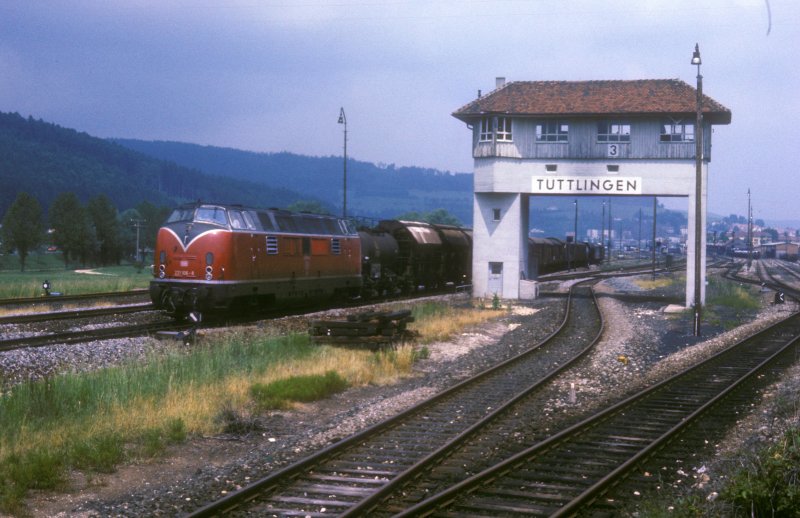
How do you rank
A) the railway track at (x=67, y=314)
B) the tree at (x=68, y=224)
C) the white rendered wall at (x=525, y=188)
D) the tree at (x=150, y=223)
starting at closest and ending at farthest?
the railway track at (x=67, y=314), the white rendered wall at (x=525, y=188), the tree at (x=68, y=224), the tree at (x=150, y=223)

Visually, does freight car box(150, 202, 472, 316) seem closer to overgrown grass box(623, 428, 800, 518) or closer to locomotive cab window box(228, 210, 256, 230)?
locomotive cab window box(228, 210, 256, 230)

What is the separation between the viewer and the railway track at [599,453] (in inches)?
328

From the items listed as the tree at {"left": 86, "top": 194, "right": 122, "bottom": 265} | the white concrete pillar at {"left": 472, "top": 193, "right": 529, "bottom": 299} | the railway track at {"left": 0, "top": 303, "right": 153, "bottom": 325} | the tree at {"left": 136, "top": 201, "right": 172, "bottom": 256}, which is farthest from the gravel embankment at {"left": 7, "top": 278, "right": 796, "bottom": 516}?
the tree at {"left": 136, "top": 201, "right": 172, "bottom": 256}

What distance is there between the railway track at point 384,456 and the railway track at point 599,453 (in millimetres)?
778

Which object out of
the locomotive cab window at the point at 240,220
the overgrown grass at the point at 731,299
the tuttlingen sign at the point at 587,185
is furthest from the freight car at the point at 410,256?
the overgrown grass at the point at 731,299

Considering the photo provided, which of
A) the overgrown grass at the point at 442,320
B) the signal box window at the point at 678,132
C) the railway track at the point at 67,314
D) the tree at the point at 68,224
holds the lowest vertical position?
the overgrown grass at the point at 442,320

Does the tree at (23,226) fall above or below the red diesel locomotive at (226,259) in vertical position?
above

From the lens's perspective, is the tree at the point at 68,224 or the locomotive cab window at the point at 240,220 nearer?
the locomotive cab window at the point at 240,220

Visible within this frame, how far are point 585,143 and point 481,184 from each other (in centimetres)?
545

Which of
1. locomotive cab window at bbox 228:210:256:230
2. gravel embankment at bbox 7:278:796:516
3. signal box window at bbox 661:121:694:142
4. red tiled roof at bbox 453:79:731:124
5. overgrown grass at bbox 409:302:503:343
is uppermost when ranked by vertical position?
red tiled roof at bbox 453:79:731:124

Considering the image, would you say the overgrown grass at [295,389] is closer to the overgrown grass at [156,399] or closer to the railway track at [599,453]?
the overgrown grass at [156,399]

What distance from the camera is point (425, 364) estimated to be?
18.7 meters

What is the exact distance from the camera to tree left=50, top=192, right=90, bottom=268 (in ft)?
294

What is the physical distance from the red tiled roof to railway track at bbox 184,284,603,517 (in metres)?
24.2
